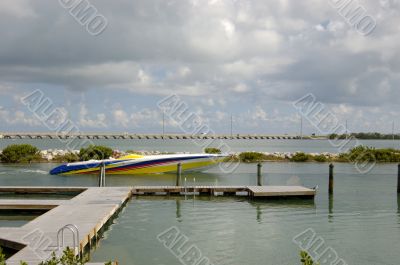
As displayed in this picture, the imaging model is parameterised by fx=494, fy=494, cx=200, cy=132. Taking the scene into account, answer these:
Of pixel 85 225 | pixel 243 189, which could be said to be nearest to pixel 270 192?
pixel 243 189

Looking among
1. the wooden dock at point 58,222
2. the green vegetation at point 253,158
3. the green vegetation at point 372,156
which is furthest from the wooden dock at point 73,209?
the green vegetation at point 372,156

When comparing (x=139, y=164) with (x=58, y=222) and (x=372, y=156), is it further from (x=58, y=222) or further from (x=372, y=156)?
(x=372, y=156)

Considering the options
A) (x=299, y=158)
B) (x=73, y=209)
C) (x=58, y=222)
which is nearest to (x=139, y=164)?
(x=73, y=209)

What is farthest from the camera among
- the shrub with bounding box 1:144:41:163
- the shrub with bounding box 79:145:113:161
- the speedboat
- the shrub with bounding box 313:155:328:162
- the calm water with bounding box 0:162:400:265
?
the shrub with bounding box 313:155:328:162

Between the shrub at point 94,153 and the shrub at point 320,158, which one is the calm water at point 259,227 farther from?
the shrub at point 320,158

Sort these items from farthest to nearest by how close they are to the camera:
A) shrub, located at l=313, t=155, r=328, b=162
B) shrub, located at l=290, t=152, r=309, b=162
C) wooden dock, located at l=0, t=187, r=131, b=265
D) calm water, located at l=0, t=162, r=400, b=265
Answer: shrub, located at l=313, t=155, r=328, b=162 → shrub, located at l=290, t=152, r=309, b=162 → calm water, located at l=0, t=162, r=400, b=265 → wooden dock, located at l=0, t=187, r=131, b=265

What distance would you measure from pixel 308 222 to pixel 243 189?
20.1ft

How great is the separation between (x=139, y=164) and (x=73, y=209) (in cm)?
1509

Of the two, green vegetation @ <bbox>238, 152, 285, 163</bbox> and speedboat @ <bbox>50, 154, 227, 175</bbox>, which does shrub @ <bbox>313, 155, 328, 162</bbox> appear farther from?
speedboat @ <bbox>50, 154, 227, 175</bbox>

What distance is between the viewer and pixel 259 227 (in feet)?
51.0

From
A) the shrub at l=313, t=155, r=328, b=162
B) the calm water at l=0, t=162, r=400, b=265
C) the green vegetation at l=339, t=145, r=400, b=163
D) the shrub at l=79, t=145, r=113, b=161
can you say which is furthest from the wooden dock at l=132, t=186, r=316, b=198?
the green vegetation at l=339, t=145, r=400, b=163

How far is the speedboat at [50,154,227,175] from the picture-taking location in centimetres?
3080

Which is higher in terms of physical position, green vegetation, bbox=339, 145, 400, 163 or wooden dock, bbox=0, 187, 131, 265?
green vegetation, bbox=339, 145, 400, 163

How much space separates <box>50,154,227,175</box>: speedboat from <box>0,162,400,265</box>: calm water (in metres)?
9.47
